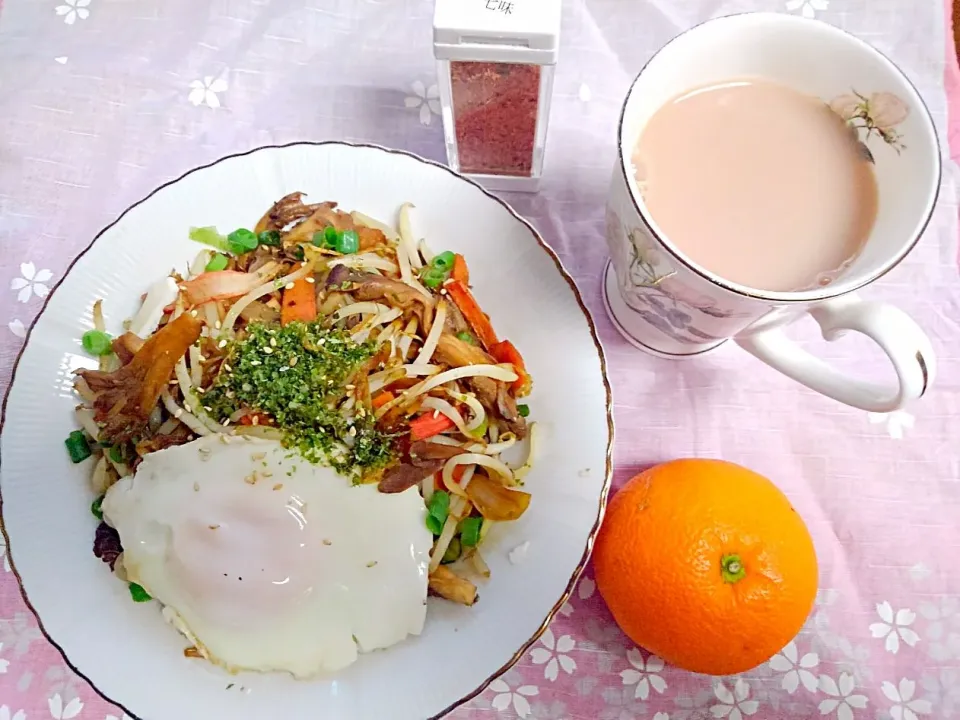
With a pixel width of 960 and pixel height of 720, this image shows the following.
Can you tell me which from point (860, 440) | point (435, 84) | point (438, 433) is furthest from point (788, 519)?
point (435, 84)

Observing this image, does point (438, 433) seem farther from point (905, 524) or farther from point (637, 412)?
point (905, 524)

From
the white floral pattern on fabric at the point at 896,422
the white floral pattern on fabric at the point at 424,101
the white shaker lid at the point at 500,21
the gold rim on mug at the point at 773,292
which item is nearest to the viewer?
the gold rim on mug at the point at 773,292

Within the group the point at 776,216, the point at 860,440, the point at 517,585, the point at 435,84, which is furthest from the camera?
the point at 435,84

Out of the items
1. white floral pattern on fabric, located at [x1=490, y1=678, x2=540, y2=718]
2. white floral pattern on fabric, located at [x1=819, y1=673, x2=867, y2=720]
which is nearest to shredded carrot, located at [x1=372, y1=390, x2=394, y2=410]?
white floral pattern on fabric, located at [x1=490, y1=678, x2=540, y2=718]

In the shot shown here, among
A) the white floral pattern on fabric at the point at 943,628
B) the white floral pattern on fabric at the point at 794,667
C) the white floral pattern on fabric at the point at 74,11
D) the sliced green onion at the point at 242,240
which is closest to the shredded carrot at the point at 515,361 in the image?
the sliced green onion at the point at 242,240

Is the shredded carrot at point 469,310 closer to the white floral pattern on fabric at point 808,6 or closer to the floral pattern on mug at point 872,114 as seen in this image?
the floral pattern on mug at point 872,114

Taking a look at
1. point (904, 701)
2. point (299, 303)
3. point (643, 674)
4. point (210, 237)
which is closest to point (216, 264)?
point (210, 237)

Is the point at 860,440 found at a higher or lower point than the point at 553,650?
higher
